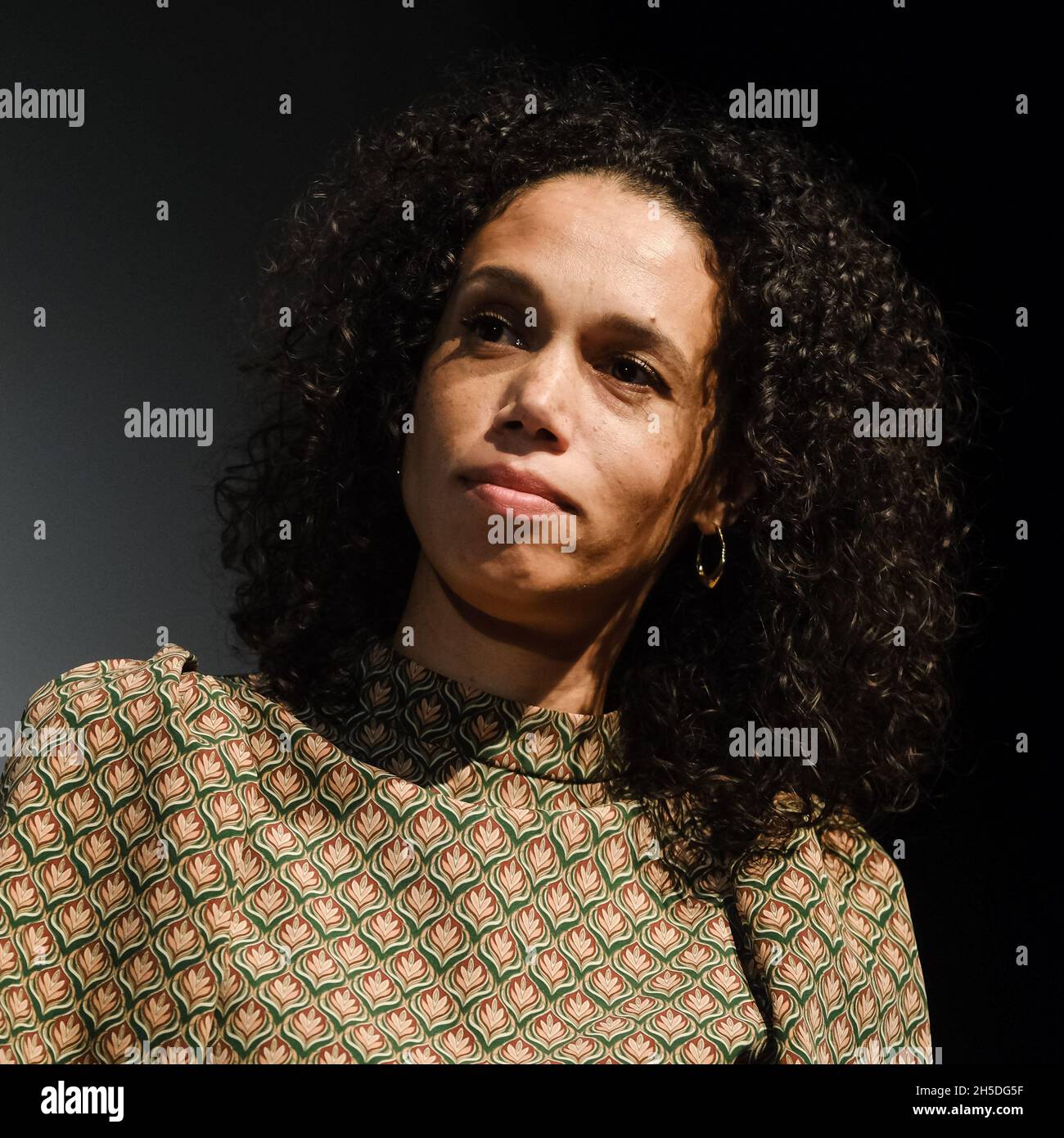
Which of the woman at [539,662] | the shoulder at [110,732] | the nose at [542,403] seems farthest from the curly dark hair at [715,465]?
the nose at [542,403]

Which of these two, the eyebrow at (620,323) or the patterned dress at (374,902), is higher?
the eyebrow at (620,323)

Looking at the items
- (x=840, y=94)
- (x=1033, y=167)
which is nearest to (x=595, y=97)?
(x=840, y=94)

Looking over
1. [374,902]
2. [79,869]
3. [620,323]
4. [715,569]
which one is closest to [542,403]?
[620,323]

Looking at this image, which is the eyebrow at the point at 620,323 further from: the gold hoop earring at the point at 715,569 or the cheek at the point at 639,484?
the gold hoop earring at the point at 715,569

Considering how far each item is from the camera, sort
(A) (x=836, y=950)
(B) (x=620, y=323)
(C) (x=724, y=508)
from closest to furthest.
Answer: (B) (x=620, y=323) → (A) (x=836, y=950) → (C) (x=724, y=508)

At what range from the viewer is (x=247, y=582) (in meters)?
2.19

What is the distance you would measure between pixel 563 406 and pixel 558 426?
27mm

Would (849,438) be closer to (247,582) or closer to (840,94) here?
(840,94)

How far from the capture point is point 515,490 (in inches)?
72.8

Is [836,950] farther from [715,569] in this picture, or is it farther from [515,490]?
[515,490]

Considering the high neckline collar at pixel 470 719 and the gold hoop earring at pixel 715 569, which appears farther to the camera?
the gold hoop earring at pixel 715 569

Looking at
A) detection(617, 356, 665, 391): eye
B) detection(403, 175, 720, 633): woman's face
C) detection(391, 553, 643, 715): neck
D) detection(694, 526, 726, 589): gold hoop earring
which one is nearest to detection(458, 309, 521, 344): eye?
detection(403, 175, 720, 633): woman's face

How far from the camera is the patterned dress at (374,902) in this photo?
5.74ft

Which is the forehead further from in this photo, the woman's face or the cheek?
the cheek
